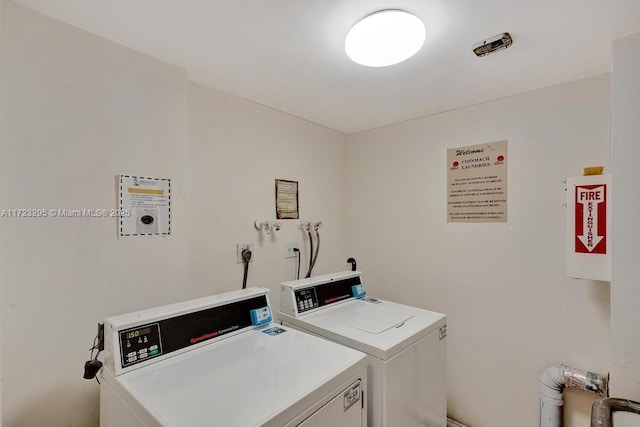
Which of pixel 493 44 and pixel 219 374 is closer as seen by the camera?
pixel 219 374

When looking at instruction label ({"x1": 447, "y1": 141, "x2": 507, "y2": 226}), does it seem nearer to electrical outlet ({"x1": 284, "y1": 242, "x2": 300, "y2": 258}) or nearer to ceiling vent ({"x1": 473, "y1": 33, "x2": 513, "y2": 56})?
ceiling vent ({"x1": 473, "y1": 33, "x2": 513, "y2": 56})

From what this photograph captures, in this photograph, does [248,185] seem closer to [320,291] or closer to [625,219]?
[320,291]

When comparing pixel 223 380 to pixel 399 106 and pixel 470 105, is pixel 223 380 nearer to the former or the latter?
pixel 399 106

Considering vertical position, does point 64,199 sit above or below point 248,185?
below

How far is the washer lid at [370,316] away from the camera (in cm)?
147

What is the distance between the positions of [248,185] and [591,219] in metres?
1.93

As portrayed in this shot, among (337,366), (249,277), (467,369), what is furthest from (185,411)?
(467,369)

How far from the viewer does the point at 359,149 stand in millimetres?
2785

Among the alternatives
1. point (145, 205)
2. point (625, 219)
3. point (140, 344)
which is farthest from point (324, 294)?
point (625, 219)

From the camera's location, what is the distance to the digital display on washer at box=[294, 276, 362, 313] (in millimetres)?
1639

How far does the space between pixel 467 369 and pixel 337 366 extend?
153 cm

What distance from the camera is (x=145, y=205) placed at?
1.47m

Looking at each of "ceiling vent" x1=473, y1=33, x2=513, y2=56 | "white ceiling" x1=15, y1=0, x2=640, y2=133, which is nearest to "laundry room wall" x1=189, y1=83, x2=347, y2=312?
"white ceiling" x1=15, y1=0, x2=640, y2=133

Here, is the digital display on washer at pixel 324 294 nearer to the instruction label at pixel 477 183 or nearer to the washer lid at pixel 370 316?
the washer lid at pixel 370 316
